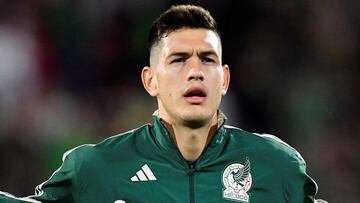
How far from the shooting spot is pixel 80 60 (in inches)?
257

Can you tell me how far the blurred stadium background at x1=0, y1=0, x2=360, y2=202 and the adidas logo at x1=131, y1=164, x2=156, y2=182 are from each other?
→ 2537 mm

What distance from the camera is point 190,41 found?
3.53 m

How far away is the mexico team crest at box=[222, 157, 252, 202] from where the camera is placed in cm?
346

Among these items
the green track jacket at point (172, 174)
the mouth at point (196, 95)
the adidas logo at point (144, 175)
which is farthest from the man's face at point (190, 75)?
the adidas logo at point (144, 175)

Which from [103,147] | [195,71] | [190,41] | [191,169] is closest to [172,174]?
[191,169]

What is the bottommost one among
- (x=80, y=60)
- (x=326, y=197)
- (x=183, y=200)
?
(x=326, y=197)

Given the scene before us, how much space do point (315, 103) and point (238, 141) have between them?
3.08m

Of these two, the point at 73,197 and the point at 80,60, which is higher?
the point at 80,60

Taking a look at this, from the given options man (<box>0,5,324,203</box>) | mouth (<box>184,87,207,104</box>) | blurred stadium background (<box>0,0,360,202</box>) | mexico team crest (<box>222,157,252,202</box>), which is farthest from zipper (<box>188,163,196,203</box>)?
blurred stadium background (<box>0,0,360,202</box>)

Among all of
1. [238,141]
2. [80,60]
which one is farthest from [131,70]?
[238,141]

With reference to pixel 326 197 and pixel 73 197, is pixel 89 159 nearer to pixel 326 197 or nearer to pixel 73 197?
pixel 73 197

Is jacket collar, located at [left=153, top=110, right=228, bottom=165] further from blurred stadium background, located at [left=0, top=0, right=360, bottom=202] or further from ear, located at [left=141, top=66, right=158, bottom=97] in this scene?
blurred stadium background, located at [left=0, top=0, right=360, bottom=202]

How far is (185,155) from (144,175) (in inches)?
8.7

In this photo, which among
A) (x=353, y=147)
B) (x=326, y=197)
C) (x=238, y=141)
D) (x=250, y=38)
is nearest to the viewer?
(x=238, y=141)
